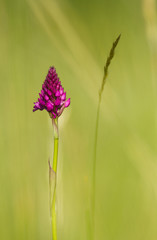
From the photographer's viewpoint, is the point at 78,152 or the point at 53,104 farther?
the point at 78,152

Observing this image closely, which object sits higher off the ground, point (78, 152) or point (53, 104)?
point (53, 104)

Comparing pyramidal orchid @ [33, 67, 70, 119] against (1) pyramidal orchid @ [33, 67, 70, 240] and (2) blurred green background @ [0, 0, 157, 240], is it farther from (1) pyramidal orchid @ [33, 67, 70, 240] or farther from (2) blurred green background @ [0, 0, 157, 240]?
(2) blurred green background @ [0, 0, 157, 240]

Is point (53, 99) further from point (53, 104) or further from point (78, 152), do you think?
point (78, 152)

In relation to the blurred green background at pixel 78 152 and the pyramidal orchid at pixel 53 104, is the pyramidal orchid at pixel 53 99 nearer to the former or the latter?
the pyramidal orchid at pixel 53 104

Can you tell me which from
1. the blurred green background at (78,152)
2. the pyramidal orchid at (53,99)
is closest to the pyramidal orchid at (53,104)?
the pyramidal orchid at (53,99)

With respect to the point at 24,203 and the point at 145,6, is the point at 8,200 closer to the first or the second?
the point at 24,203

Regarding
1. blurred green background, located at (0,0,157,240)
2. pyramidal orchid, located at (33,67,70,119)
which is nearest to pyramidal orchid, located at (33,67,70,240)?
pyramidal orchid, located at (33,67,70,119)

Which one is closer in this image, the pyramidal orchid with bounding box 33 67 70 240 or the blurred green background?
the pyramidal orchid with bounding box 33 67 70 240

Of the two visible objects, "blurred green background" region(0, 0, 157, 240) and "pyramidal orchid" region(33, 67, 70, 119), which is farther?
"blurred green background" region(0, 0, 157, 240)

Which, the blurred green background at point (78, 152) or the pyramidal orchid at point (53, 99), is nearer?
the pyramidal orchid at point (53, 99)

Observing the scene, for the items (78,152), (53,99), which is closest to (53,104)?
(53,99)

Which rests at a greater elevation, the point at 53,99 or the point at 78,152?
the point at 53,99

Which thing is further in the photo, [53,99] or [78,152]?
[78,152]
